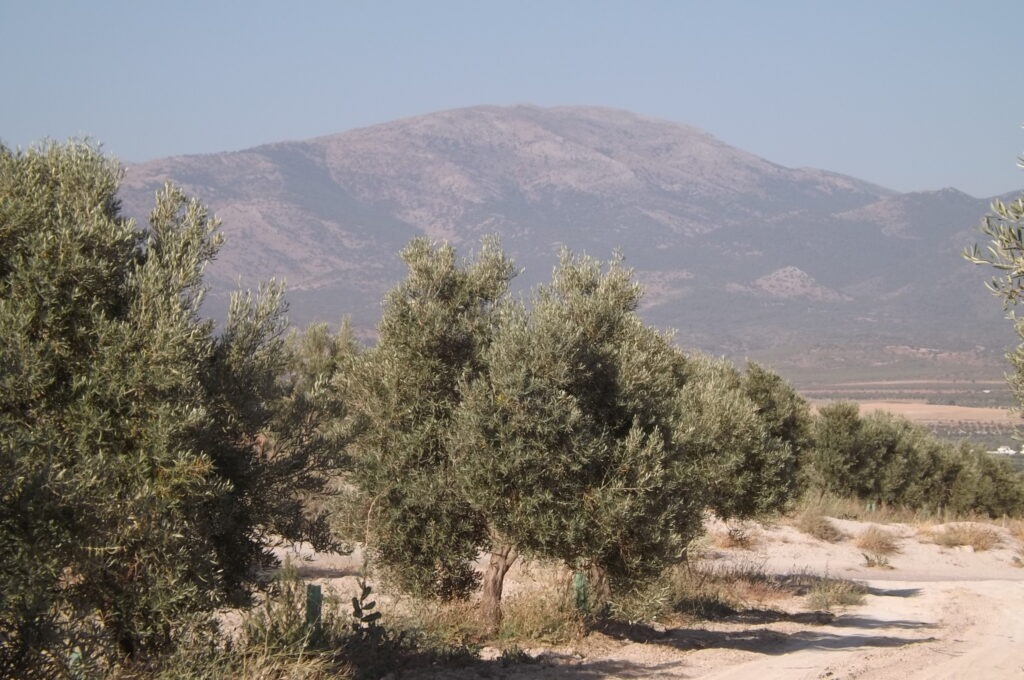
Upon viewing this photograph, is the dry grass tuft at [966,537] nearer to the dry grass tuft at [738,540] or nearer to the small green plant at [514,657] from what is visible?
the dry grass tuft at [738,540]

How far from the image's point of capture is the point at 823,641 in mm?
16141

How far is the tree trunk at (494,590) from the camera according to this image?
13.5 meters

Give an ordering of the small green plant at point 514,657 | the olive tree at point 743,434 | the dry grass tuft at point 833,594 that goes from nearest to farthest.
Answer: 1. the small green plant at point 514,657
2. the olive tree at point 743,434
3. the dry grass tuft at point 833,594

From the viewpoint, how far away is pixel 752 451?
18.8 meters

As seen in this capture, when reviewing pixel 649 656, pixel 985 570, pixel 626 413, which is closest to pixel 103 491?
pixel 626 413

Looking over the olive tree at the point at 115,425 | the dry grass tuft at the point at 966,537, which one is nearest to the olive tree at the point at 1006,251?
the olive tree at the point at 115,425

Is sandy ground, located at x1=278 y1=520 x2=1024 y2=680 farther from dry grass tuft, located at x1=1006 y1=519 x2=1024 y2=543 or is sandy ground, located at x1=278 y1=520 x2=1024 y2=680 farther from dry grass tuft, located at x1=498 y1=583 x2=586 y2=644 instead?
dry grass tuft, located at x1=1006 y1=519 x2=1024 y2=543

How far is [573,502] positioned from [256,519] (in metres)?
3.61

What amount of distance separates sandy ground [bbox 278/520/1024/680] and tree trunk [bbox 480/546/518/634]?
551mm

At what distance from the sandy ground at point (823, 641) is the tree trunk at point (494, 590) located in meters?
0.55

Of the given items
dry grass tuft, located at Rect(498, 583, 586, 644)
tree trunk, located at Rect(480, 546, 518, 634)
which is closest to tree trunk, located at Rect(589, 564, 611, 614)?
dry grass tuft, located at Rect(498, 583, 586, 644)

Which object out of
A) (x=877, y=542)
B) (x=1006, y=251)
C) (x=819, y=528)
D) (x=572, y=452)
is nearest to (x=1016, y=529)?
(x=877, y=542)

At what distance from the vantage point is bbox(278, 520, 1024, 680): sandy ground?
13008mm

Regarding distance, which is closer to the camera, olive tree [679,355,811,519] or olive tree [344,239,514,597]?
olive tree [344,239,514,597]
